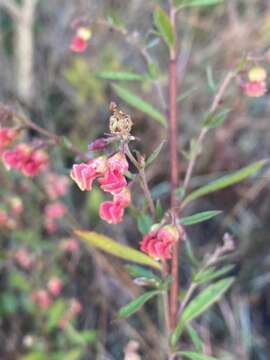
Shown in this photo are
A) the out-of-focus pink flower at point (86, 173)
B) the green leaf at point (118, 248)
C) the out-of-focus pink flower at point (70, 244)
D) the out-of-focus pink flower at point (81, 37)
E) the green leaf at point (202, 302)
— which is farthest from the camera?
the out-of-focus pink flower at point (70, 244)

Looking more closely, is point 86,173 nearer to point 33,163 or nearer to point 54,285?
point 33,163

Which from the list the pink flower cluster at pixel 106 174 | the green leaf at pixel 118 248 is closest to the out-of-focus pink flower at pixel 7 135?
the green leaf at pixel 118 248

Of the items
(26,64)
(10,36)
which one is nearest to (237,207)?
(26,64)

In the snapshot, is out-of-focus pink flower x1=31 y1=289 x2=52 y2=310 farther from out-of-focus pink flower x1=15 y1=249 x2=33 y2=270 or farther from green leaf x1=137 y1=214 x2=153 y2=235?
green leaf x1=137 y1=214 x2=153 y2=235

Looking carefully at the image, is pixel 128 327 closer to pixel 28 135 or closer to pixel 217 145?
pixel 217 145

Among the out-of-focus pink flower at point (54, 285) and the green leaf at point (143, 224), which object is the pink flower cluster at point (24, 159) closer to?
the green leaf at point (143, 224)
